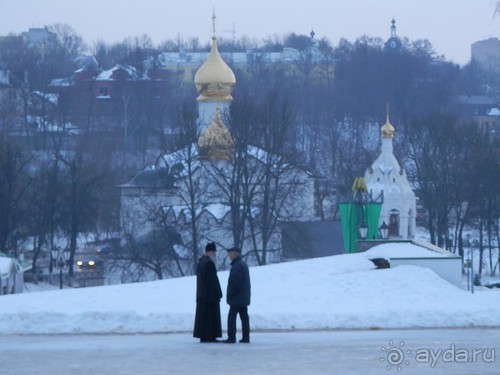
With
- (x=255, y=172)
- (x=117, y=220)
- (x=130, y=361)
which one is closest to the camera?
(x=130, y=361)

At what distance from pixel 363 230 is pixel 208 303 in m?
16.2

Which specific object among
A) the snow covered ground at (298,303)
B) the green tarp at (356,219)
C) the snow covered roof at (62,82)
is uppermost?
the snow covered ground at (298,303)

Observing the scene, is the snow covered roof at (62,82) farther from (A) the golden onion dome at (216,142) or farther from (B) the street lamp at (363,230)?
(B) the street lamp at (363,230)

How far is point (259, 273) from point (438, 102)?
8949 cm

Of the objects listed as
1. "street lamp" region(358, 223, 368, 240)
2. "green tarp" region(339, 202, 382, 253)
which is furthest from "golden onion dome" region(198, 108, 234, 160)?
"street lamp" region(358, 223, 368, 240)

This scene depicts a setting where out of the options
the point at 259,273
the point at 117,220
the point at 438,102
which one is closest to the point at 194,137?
the point at 117,220

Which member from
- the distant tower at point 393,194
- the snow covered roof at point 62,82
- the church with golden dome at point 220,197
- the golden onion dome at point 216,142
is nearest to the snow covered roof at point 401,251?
the church with golden dome at point 220,197

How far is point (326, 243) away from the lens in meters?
57.1

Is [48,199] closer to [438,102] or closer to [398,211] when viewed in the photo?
[398,211]

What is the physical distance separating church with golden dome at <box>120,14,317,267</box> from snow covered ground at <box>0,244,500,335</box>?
21.9 metres

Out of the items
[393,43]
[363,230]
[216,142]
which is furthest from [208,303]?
[393,43]

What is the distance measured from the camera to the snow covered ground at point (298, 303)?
21984mm

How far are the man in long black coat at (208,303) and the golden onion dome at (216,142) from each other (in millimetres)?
35925

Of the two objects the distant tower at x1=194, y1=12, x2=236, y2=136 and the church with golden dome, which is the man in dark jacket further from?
the distant tower at x1=194, y1=12, x2=236, y2=136
